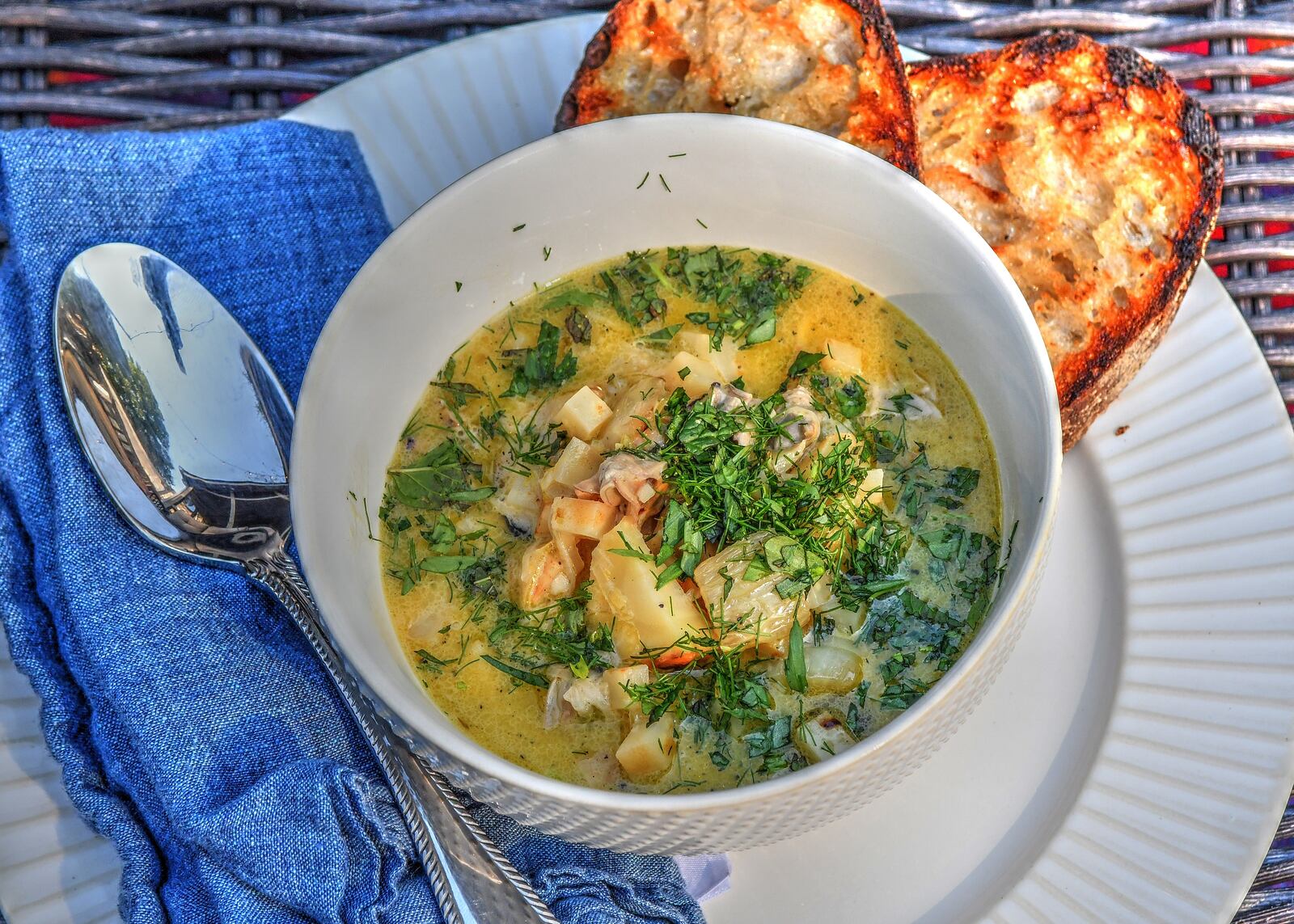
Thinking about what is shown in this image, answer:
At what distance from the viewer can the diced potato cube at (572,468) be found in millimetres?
2238

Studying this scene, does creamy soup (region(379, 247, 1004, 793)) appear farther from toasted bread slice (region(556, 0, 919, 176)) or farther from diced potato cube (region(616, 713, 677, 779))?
toasted bread slice (region(556, 0, 919, 176))

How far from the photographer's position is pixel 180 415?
8.47 ft

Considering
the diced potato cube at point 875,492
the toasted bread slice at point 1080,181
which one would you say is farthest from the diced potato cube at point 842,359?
the toasted bread slice at point 1080,181

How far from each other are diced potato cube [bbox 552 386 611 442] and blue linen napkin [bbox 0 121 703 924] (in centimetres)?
76

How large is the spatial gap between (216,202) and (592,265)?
0.91 m

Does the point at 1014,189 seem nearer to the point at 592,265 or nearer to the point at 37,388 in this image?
the point at 592,265

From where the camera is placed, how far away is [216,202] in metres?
2.74

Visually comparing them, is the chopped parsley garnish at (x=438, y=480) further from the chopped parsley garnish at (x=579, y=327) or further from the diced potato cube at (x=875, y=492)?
the diced potato cube at (x=875, y=492)

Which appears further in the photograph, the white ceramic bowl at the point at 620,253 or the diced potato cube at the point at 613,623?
the diced potato cube at the point at 613,623

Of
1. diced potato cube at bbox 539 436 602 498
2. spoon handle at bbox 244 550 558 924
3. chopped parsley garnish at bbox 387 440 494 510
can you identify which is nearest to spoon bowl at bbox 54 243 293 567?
chopped parsley garnish at bbox 387 440 494 510

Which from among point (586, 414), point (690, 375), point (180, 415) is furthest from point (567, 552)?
point (180, 415)

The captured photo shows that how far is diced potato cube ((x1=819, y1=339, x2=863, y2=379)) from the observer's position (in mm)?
2395

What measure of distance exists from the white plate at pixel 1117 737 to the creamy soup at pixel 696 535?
411mm

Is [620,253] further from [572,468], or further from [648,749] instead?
[648,749]
